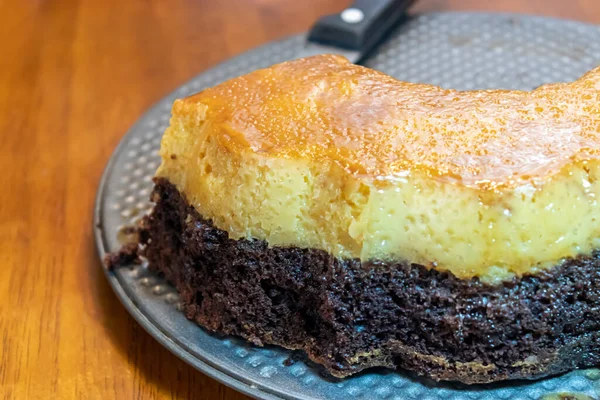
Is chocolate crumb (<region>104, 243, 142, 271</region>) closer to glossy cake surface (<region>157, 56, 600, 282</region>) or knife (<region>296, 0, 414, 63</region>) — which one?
glossy cake surface (<region>157, 56, 600, 282</region>)

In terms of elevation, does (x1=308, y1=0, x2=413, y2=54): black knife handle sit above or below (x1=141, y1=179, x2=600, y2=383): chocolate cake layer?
above

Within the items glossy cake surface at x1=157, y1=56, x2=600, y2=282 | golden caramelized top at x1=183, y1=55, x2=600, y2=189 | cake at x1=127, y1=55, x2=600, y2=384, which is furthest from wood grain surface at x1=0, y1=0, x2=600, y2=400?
golden caramelized top at x1=183, y1=55, x2=600, y2=189

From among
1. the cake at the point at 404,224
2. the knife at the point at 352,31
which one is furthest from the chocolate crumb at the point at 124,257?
the knife at the point at 352,31

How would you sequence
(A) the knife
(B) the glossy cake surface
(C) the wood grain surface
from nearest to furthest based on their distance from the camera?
1. (B) the glossy cake surface
2. (C) the wood grain surface
3. (A) the knife

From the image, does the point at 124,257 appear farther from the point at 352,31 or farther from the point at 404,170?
the point at 352,31

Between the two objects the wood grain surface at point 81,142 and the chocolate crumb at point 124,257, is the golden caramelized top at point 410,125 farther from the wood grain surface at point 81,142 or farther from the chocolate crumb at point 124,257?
the wood grain surface at point 81,142

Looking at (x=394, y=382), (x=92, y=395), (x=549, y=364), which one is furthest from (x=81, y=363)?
(x=549, y=364)
